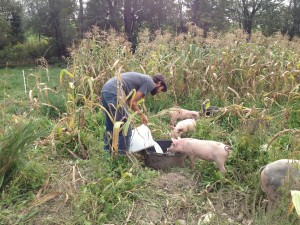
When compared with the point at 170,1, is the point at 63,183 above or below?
below

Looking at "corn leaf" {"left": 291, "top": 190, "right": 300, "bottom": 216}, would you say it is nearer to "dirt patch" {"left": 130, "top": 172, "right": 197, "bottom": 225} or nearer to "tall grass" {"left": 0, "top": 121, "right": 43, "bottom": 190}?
"dirt patch" {"left": 130, "top": 172, "right": 197, "bottom": 225}

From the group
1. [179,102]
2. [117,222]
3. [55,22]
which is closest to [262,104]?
[179,102]

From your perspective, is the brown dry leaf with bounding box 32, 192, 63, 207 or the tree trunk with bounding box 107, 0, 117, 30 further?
the tree trunk with bounding box 107, 0, 117, 30

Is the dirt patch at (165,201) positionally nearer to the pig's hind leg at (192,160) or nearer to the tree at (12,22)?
the pig's hind leg at (192,160)

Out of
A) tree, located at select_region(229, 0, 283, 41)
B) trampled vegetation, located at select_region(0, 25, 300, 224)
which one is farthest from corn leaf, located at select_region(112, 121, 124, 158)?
tree, located at select_region(229, 0, 283, 41)

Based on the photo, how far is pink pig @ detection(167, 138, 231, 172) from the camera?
3.27 metres

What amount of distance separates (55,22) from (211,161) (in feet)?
40.7

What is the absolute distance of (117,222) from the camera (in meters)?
2.72

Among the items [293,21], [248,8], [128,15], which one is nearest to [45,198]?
[128,15]

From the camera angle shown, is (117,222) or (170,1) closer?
(117,222)

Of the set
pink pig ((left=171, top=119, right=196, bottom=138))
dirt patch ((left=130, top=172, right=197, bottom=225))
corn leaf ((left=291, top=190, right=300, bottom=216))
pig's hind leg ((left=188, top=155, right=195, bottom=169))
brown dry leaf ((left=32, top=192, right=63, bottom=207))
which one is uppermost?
corn leaf ((left=291, top=190, right=300, bottom=216))

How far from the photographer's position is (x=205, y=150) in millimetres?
3322

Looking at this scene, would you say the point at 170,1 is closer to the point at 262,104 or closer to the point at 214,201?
the point at 262,104

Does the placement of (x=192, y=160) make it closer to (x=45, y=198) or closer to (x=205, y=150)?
(x=205, y=150)
